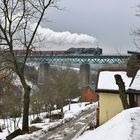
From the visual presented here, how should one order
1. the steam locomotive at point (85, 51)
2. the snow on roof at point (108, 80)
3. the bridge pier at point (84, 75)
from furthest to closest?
the steam locomotive at point (85, 51) → the bridge pier at point (84, 75) → the snow on roof at point (108, 80)

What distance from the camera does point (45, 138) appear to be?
19891mm

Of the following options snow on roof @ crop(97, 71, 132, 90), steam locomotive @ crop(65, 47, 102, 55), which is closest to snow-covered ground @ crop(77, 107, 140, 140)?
snow on roof @ crop(97, 71, 132, 90)

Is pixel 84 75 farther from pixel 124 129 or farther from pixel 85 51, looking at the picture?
pixel 124 129

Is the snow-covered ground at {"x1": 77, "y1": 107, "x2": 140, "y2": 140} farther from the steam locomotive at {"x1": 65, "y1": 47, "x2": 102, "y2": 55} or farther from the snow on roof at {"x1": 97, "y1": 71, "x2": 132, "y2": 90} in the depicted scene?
the steam locomotive at {"x1": 65, "y1": 47, "x2": 102, "y2": 55}

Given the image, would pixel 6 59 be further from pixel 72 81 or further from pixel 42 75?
pixel 42 75

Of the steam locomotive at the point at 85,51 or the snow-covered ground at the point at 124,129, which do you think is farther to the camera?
the steam locomotive at the point at 85,51

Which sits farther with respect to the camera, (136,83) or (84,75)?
(84,75)

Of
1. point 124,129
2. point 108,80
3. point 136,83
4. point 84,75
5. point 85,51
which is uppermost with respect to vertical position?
point 85,51

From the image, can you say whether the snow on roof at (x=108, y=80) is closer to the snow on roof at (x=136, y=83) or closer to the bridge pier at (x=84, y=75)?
the snow on roof at (x=136, y=83)

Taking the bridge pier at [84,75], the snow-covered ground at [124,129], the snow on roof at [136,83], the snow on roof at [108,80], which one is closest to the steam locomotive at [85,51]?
the bridge pier at [84,75]

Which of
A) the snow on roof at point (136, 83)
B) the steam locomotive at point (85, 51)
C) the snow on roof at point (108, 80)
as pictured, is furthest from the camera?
the steam locomotive at point (85, 51)

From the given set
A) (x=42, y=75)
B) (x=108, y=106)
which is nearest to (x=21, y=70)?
(x=108, y=106)

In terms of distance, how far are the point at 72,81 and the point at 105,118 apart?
50.8m

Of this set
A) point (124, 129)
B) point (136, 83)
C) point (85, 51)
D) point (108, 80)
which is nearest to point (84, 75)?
point (85, 51)
